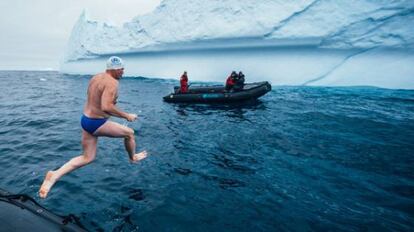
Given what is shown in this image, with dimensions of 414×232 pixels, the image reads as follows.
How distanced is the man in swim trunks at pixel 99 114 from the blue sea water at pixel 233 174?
75 centimetres

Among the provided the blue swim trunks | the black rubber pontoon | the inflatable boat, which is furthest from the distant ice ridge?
the black rubber pontoon

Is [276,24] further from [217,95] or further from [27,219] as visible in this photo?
[27,219]

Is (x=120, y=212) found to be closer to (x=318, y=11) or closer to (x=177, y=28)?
(x=318, y=11)

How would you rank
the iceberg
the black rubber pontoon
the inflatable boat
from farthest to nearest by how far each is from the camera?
the iceberg → the inflatable boat → the black rubber pontoon

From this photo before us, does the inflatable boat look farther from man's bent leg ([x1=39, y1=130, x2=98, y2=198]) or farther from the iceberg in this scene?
man's bent leg ([x1=39, y1=130, x2=98, y2=198])

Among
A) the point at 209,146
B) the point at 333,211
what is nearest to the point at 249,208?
the point at 333,211

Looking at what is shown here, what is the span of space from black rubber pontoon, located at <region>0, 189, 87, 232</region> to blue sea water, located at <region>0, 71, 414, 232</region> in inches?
41.8

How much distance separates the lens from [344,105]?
543 inches

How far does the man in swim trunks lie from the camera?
3607 millimetres

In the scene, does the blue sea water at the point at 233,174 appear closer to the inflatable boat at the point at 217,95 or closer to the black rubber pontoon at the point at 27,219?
the black rubber pontoon at the point at 27,219

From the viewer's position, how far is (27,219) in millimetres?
2627

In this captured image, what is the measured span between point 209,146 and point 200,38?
61.5 ft

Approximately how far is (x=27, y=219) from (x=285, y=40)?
70.5ft

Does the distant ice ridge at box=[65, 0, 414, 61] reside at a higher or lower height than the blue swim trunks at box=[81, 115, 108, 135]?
higher
